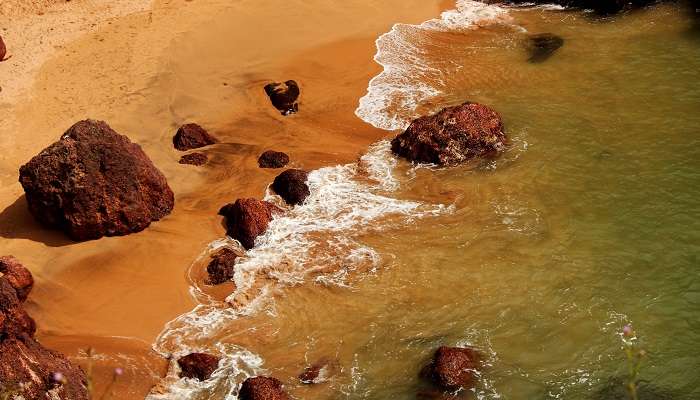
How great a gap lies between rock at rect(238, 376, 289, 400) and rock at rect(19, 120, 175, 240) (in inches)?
166

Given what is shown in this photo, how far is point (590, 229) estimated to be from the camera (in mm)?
11836

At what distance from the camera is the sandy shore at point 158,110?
35.9 feet

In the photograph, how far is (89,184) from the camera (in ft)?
38.4

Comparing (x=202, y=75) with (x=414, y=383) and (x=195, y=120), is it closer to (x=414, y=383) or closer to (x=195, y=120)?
(x=195, y=120)

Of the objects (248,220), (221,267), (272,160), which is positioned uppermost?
(272,160)

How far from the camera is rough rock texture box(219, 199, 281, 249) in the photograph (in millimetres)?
12039

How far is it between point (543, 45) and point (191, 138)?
361 inches

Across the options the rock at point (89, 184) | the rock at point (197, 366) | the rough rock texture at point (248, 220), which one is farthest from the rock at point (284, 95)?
A: the rock at point (197, 366)

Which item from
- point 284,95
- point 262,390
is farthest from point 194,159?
point 262,390

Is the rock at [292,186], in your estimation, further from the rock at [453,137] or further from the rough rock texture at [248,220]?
the rock at [453,137]

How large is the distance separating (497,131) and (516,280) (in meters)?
4.20

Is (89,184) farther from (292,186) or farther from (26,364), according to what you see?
(26,364)

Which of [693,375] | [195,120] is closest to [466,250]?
[693,375]

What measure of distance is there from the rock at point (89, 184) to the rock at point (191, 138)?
218cm
